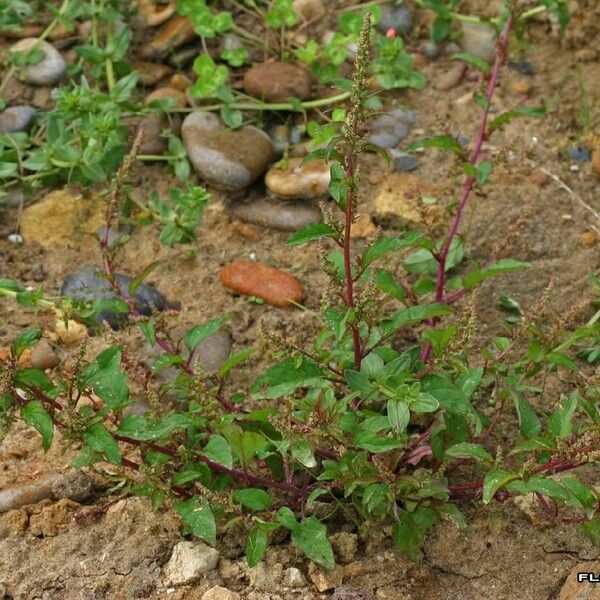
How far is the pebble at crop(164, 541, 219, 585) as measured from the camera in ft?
8.38

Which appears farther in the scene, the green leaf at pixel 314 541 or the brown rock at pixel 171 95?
the brown rock at pixel 171 95

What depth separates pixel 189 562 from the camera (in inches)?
101

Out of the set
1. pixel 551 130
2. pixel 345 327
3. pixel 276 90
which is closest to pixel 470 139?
pixel 551 130

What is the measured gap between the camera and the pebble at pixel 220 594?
2.49 m

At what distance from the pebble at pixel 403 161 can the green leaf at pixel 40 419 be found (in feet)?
6.54

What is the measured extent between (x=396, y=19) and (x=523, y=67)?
58 cm

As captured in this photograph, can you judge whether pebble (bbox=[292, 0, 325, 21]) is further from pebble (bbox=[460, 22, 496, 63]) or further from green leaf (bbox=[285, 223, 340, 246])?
green leaf (bbox=[285, 223, 340, 246])

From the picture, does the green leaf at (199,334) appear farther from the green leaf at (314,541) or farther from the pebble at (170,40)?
the pebble at (170,40)

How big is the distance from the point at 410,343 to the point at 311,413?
2.91ft

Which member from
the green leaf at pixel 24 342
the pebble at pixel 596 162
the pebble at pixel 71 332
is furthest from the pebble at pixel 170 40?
the green leaf at pixel 24 342

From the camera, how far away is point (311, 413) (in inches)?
97.6

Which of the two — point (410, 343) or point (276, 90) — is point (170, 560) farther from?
point (276, 90)

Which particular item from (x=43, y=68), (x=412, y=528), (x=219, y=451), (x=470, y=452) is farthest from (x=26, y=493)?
(x=43, y=68)

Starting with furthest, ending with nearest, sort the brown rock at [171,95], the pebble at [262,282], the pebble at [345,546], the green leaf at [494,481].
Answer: the brown rock at [171,95], the pebble at [262,282], the pebble at [345,546], the green leaf at [494,481]
